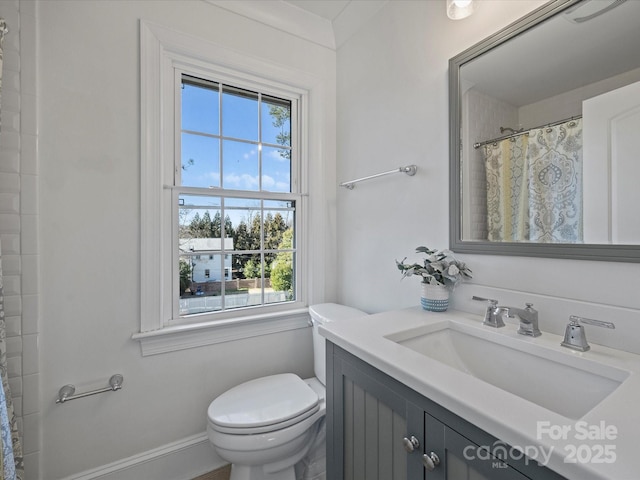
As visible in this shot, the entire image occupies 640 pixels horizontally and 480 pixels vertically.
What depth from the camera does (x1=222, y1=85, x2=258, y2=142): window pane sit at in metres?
1.66

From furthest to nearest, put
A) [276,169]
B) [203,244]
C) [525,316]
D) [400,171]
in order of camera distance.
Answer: [276,169] < [203,244] < [400,171] < [525,316]

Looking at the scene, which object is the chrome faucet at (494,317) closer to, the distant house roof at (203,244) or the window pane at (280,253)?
the window pane at (280,253)

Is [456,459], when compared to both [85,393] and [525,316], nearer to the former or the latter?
[525,316]

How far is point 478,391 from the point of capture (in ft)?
1.95

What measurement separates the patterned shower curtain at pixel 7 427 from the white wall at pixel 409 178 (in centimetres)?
142

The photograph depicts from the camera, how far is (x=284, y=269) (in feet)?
6.02

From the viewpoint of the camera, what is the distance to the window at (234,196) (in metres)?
1.55

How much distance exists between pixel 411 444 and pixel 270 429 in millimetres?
667

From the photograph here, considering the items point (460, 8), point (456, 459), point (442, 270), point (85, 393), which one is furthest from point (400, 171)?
point (85, 393)

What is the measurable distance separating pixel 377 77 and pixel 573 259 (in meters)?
1.26

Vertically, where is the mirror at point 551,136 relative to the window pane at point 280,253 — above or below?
above

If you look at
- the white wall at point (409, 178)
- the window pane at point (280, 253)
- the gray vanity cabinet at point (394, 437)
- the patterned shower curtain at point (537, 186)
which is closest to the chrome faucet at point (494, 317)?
the white wall at point (409, 178)

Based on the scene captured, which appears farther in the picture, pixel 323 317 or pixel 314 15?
pixel 314 15

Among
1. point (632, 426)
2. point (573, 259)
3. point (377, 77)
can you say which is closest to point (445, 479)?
point (632, 426)
